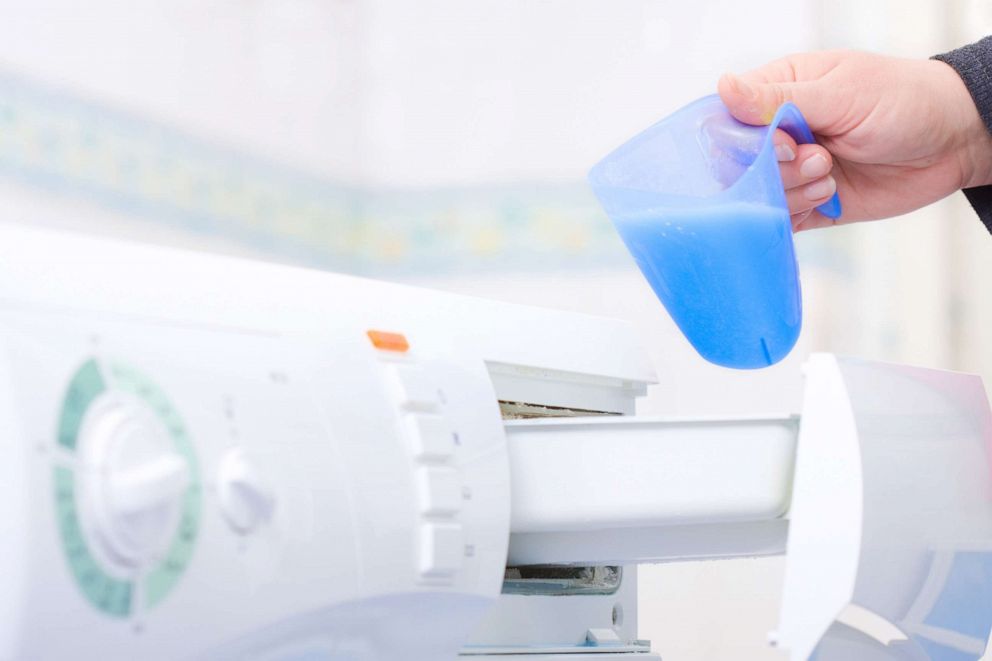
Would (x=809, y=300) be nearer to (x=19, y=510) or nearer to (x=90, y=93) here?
(x=90, y=93)

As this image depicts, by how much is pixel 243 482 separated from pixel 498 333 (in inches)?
8.7

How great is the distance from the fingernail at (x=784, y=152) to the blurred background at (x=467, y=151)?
2.70 ft

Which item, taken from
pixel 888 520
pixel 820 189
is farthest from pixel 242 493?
pixel 820 189

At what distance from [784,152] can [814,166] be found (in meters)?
0.04

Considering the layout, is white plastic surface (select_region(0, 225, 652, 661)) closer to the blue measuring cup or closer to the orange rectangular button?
the orange rectangular button

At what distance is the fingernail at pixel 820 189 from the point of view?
0.78 m

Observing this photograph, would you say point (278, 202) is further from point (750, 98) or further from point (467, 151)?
point (750, 98)

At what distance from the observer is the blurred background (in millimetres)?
1489

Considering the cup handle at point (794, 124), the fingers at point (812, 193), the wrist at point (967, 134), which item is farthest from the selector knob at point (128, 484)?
the wrist at point (967, 134)

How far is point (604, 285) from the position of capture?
181 cm

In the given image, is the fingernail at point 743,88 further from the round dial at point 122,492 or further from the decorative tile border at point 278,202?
the decorative tile border at point 278,202

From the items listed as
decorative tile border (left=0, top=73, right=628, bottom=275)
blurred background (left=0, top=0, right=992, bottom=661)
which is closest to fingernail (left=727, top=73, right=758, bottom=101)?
blurred background (left=0, top=0, right=992, bottom=661)

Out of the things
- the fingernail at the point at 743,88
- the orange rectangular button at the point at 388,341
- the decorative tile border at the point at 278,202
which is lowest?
the orange rectangular button at the point at 388,341

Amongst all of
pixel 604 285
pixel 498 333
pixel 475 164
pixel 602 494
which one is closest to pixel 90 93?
pixel 475 164
